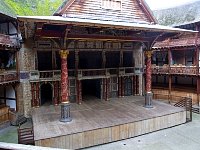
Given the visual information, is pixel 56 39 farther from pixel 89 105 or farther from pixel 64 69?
pixel 89 105

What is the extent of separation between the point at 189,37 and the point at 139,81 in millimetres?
7619

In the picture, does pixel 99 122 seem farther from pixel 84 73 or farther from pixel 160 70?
pixel 160 70

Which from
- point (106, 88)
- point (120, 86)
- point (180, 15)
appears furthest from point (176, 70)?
point (106, 88)

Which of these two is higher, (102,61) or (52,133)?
(102,61)

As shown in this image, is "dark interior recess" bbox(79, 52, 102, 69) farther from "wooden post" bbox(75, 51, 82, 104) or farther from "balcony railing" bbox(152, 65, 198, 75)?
"balcony railing" bbox(152, 65, 198, 75)

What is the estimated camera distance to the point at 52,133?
12.5 m

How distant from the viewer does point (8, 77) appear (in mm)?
17500

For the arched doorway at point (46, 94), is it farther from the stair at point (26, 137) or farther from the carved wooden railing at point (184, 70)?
the carved wooden railing at point (184, 70)

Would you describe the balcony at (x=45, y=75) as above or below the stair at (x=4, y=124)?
above

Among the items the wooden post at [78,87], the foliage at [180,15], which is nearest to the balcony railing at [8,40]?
the wooden post at [78,87]

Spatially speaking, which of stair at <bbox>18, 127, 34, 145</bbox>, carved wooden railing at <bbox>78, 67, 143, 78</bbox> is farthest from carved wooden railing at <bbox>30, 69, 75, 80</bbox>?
stair at <bbox>18, 127, 34, 145</bbox>

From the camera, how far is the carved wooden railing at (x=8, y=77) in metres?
16.9

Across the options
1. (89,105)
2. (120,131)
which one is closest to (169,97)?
(89,105)

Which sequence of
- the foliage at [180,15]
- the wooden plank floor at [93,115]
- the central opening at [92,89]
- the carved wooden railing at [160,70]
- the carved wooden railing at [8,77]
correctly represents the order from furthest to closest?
1. the carved wooden railing at [160,70]
2. the foliage at [180,15]
3. the central opening at [92,89]
4. the carved wooden railing at [8,77]
5. the wooden plank floor at [93,115]
